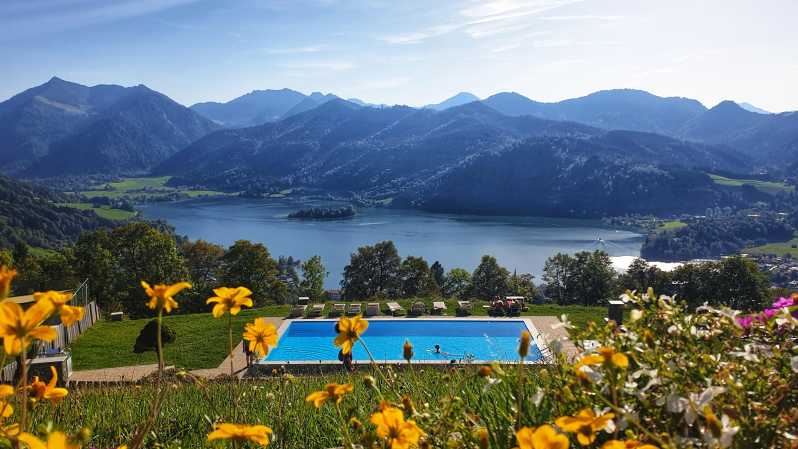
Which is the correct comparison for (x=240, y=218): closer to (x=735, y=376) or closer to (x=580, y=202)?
(x=580, y=202)

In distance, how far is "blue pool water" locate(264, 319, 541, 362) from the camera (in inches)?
534

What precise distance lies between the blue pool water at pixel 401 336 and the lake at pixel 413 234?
3730 centimetres

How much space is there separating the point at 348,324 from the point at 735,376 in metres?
0.92

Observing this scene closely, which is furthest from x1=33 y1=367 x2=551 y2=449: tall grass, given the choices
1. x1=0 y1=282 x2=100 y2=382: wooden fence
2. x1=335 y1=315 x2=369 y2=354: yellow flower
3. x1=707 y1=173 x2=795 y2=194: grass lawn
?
x1=707 y1=173 x2=795 y2=194: grass lawn

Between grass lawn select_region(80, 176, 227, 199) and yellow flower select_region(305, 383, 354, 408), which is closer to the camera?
yellow flower select_region(305, 383, 354, 408)

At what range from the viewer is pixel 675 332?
133cm

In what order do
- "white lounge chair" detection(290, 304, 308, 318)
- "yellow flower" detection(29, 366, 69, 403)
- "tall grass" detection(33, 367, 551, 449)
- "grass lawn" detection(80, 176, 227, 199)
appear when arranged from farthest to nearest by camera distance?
1. "grass lawn" detection(80, 176, 227, 199)
2. "white lounge chair" detection(290, 304, 308, 318)
3. "tall grass" detection(33, 367, 551, 449)
4. "yellow flower" detection(29, 366, 69, 403)

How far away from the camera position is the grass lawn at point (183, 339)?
11398mm

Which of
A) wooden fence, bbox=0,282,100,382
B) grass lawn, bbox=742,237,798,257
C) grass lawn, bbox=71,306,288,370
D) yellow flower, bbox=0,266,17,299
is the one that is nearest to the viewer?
yellow flower, bbox=0,266,17,299

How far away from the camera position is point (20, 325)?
0.88 m

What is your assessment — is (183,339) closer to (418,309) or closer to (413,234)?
(418,309)

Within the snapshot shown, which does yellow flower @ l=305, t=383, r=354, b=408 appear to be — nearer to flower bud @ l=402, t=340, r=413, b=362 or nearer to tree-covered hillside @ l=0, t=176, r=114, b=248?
flower bud @ l=402, t=340, r=413, b=362

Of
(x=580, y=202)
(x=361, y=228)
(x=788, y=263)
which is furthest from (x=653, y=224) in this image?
(x=361, y=228)

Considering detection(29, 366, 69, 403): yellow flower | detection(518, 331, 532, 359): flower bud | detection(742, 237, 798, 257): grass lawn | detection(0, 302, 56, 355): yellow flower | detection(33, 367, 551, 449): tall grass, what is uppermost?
detection(0, 302, 56, 355): yellow flower
